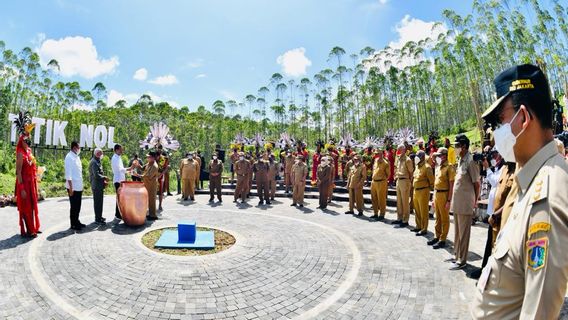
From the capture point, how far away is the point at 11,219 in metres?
8.66

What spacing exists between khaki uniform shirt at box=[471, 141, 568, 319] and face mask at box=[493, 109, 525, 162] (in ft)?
0.49

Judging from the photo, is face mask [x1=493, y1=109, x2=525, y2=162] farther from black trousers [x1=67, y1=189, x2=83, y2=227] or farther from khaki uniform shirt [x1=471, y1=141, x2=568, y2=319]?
black trousers [x1=67, y1=189, x2=83, y2=227]

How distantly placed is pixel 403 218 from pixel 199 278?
6.02 m

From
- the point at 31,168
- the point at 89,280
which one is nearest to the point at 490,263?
the point at 89,280

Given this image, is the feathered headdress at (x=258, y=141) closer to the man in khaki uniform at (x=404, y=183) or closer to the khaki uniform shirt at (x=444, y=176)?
the man in khaki uniform at (x=404, y=183)

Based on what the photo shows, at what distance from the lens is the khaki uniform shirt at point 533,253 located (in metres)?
1.12

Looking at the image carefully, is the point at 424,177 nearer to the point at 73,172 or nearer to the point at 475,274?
the point at 475,274

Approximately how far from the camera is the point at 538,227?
1.19 meters

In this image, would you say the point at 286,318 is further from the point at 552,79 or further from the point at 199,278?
the point at 552,79

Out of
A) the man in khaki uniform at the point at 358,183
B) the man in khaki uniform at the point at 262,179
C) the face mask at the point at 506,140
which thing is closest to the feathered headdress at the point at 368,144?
the man in khaki uniform at the point at 358,183

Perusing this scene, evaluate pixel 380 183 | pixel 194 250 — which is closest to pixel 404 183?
pixel 380 183

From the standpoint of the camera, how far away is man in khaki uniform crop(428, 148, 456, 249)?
662 centimetres

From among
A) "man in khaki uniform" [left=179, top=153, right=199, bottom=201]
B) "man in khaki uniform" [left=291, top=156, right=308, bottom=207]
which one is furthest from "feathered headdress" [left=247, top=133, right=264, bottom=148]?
"man in khaki uniform" [left=291, top=156, right=308, bottom=207]

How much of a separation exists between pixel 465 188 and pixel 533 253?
5.21 m
